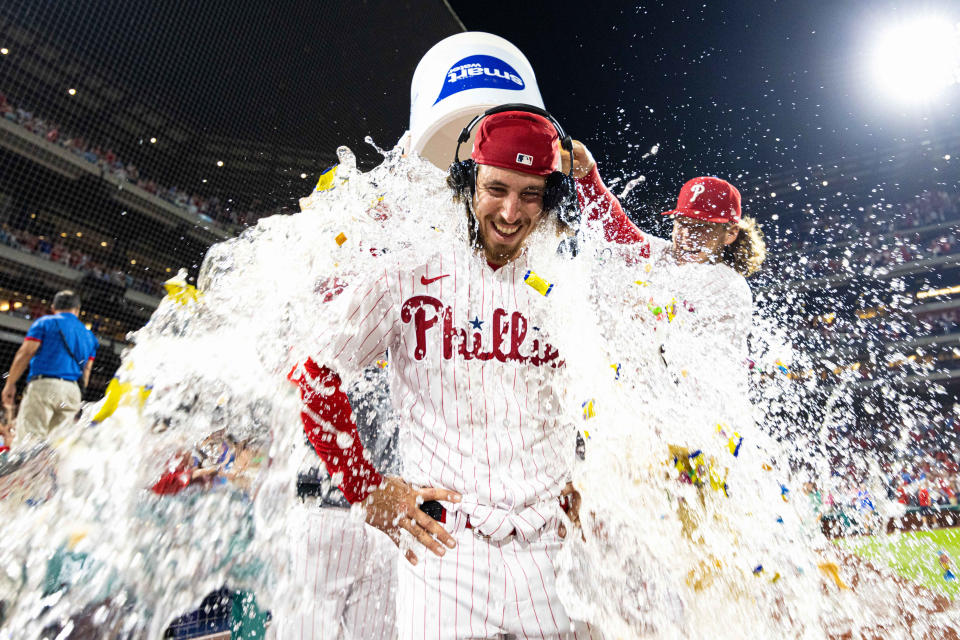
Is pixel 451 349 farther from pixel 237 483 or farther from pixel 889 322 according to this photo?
pixel 889 322

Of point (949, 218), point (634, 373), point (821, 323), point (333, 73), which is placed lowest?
point (634, 373)

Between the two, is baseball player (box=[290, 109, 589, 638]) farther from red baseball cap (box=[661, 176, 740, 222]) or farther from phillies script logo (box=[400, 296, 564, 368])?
red baseball cap (box=[661, 176, 740, 222])

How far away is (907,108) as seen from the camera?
11172 mm

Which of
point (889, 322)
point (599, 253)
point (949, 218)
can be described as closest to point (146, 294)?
point (599, 253)

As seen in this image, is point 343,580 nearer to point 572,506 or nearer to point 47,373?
point 572,506

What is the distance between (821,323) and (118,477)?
16.3 meters

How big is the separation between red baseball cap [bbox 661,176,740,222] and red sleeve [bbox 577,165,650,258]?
0.96 ft

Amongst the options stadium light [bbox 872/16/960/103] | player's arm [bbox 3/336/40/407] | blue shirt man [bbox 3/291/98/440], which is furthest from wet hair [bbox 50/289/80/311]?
stadium light [bbox 872/16/960/103]

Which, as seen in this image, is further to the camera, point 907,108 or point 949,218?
point 949,218

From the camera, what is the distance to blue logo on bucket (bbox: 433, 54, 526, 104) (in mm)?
1995

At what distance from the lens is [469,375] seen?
45.5 inches

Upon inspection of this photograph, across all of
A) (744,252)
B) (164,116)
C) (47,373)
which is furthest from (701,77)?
(164,116)

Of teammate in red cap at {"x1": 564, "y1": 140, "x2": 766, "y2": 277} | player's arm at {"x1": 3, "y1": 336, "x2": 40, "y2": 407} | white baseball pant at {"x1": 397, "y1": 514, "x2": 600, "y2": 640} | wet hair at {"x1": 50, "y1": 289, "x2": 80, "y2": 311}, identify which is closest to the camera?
white baseball pant at {"x1": 397, "y1": 514, "x2": 600, "y2": 640}

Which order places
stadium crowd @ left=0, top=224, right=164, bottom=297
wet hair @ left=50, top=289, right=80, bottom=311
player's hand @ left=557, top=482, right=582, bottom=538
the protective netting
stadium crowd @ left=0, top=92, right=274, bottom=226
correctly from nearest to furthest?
player's hand @ left=557, top=482, right=582, bottom=538 < wet hair @ left=50, top=289, right=80, bottom=311 < the protective netting < stadium crowd @ left=0, top=92, right=274, bottom=226 < stadium crowd @ left=0, top=224, right=164, bottom=297
